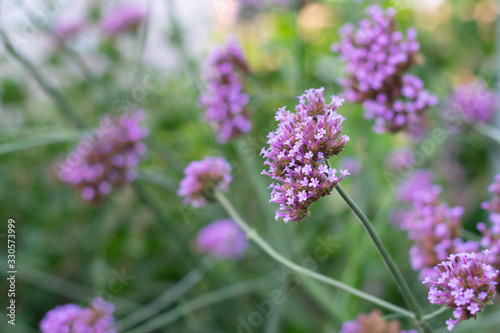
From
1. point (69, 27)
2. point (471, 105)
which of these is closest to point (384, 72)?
point (471, 105)

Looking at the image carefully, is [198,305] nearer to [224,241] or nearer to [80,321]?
[80,321]

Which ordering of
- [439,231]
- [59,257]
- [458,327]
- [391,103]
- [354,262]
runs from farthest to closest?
[59,257]
[354,262]
[458,327]
[391,103]
[439,231]

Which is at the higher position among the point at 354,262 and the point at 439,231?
the point at 354,262

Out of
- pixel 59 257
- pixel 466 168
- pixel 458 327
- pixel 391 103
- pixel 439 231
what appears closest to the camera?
pixel 439 231

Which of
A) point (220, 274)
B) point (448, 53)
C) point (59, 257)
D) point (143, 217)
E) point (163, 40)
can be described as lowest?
point (220, 274)

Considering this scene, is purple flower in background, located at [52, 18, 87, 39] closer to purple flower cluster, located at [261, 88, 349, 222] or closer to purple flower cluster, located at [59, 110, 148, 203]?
purple flower cluster, located at [59, 110, 148, 203]

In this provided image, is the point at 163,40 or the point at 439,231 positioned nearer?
the point at 439,231

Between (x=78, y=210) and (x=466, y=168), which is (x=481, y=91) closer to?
(x=466, y=168)

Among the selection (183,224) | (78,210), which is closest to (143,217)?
(183,224)
